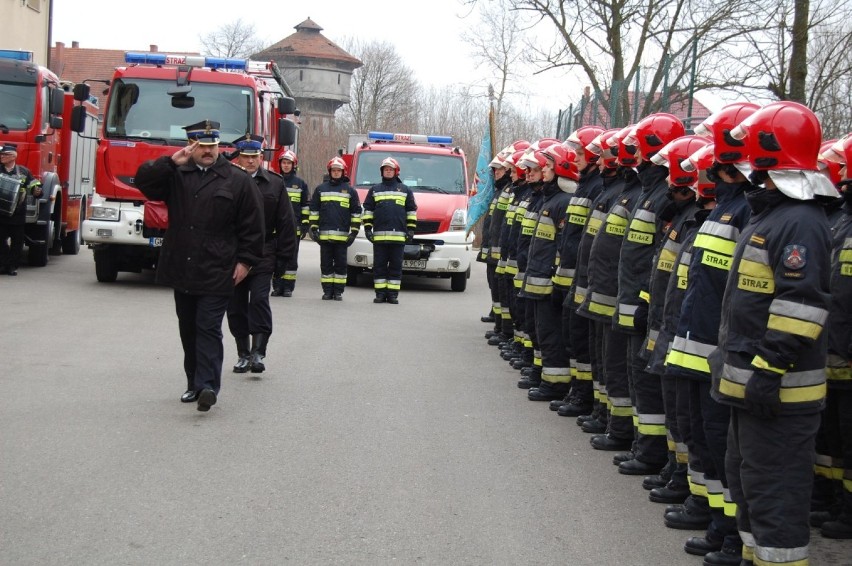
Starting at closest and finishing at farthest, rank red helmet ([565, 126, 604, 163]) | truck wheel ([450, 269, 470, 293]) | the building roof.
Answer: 1. red helmet ([565, 126, 604, 163])
2. truck wheel ([450, 269, 470, 293])
3. the building roof

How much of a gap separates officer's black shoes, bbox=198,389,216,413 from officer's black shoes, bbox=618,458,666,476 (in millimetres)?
2960

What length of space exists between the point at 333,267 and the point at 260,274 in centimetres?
716

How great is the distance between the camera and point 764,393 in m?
4.74

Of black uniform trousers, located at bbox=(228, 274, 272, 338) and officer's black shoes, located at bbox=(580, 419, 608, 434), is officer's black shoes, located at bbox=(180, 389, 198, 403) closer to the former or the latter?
black uniform trousers, located at bbox=(228, 274, 272, 338)

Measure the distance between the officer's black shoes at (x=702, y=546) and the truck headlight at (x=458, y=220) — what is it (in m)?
14.0

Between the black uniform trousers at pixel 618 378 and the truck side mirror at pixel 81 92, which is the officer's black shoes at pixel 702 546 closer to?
the black uniform trousers at pixel 618 378

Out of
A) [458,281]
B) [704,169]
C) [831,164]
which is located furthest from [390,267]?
[704,169]

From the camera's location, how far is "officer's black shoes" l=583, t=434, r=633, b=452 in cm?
795

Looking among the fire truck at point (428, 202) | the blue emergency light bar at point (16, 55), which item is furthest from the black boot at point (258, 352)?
the blue emergency light bar at point (16, 55)

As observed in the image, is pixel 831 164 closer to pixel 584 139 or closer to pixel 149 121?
pixel 584 139

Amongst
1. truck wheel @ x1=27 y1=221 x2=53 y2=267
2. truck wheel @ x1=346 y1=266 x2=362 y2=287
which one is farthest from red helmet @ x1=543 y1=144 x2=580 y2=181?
truck wheel @ x1=27 y1=221 x2=53 y2=267

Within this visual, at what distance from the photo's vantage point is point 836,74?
17.9m

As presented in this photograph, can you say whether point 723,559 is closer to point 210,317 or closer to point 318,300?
point 210,317

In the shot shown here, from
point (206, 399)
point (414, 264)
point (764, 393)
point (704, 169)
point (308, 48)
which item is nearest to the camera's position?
point (764, 393)
